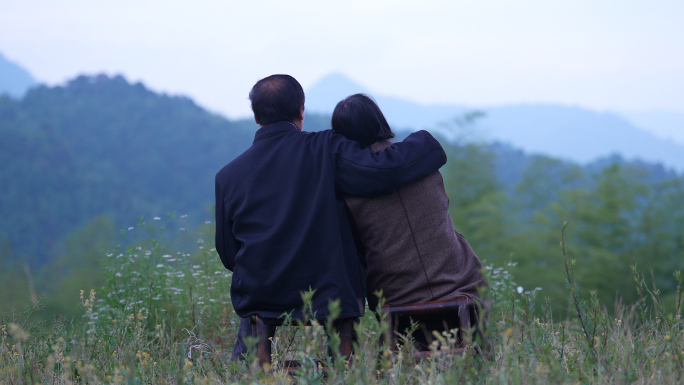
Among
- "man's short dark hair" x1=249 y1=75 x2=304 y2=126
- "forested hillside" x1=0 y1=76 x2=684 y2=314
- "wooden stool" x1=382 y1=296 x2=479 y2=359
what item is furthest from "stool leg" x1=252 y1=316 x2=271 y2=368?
"forested hillside" x1=0 y1=76 x2=684 y2=314

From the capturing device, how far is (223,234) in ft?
10.2

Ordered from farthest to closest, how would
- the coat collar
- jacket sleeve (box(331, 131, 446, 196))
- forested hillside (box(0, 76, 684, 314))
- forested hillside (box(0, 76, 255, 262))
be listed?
forested hillside (box(0, 76, 255, 262)) < forested hillside (box(0, 76, 684, 314)) < the coat collar < jacket sleeve (box(331, 131, 446, 196))

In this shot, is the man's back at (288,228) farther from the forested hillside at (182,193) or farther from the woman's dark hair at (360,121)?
the forested hillside at (182,193)

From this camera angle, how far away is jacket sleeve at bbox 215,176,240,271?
10.0 feet

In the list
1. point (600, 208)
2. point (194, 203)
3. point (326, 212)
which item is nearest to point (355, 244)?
point (326, 212)

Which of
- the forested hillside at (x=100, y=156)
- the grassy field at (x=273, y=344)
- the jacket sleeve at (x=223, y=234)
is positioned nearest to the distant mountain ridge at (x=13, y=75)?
the forested hillside at (x=100, y=156)

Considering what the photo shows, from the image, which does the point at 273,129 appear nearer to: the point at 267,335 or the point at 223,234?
the point at 223,234

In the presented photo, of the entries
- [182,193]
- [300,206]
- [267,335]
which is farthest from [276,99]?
[182,193]

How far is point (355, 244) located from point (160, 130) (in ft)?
309

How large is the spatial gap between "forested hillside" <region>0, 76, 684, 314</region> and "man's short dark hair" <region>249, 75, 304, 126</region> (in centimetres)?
133

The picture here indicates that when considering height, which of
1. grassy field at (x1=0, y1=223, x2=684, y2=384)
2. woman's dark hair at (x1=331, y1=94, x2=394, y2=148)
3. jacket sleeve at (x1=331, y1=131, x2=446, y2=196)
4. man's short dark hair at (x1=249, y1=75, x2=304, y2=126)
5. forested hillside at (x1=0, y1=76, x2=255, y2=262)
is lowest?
grassy field at (x1=0, y1=223, x2=684, y2=384)

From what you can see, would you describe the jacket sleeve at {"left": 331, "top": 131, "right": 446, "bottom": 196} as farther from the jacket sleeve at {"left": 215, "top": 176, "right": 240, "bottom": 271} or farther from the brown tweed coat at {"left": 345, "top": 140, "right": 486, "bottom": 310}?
the jacket sleeve at {"left": 215, "top": 176, "right": 240, "bottom": 271}

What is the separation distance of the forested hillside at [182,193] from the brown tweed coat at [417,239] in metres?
0.66

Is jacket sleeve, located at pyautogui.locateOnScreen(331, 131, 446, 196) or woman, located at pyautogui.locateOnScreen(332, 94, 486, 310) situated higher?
jacket sleeve, located at pyautogui.locateOnScreen(331, 131, 446, 196)
